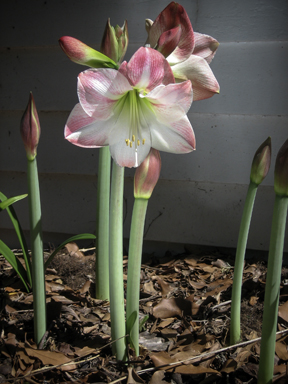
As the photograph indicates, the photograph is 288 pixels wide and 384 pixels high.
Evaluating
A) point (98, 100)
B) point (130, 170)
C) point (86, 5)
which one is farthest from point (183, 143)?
point (86, 5)

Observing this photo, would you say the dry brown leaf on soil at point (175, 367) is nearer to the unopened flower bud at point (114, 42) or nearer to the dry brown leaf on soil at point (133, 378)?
the dry brown leaf on soil at point (133, 378)

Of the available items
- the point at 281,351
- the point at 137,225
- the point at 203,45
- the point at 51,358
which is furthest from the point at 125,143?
the point at 281,351

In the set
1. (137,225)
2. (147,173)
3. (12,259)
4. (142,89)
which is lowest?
(12,259)

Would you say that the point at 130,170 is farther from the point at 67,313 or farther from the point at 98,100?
the point at 98,100

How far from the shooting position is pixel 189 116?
1.95m

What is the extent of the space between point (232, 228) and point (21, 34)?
5.54 ft

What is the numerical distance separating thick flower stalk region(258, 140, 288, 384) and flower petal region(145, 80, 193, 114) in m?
0.27

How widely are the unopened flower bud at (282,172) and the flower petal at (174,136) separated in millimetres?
213

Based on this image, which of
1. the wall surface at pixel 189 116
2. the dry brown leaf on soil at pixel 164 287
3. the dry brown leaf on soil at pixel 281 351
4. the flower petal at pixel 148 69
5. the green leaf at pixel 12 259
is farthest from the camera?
the wall surface at pixel 189 116

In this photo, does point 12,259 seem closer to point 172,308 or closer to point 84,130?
point 172,308

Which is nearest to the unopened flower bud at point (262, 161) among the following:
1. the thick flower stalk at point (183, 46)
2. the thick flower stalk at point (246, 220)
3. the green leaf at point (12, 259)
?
the thick flower stalk at point (246, 220)

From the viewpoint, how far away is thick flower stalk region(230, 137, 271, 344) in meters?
0.96

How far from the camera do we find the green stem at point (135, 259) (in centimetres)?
96

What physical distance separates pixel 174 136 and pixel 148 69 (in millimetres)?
178
